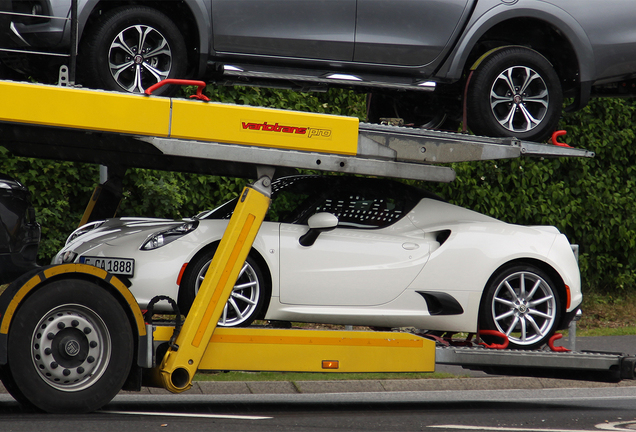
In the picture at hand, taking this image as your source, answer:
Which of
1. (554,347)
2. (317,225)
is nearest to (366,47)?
(317,225)

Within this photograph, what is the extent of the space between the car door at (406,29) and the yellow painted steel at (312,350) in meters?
2.06

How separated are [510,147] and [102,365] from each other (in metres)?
3.19

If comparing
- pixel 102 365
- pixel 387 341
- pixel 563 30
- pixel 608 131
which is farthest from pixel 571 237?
pixel 102 365

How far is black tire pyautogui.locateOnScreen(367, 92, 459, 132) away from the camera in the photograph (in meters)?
7.07

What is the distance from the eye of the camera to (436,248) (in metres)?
6.18

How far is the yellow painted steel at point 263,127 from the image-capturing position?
204 inches

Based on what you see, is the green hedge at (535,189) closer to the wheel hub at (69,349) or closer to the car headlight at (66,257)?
the car headlight at (66,257)

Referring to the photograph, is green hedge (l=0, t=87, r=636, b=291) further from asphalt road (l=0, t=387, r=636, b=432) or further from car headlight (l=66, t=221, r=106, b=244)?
asphalt road (l=0, t=387, r=636, b=432)

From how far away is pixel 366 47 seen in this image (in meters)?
6.07

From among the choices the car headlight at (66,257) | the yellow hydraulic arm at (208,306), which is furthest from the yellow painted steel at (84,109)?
the car headlight at (66,257)

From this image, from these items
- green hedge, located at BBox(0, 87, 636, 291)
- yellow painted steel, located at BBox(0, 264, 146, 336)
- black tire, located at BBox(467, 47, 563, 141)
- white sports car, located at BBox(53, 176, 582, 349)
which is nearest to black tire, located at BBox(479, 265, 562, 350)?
white sports car, located at BBox(53, 176, 582, 349)

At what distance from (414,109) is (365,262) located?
1.85 meters

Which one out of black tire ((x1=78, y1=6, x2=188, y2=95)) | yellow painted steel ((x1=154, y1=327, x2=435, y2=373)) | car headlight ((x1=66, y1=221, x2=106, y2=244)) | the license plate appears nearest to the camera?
yellow painted steel ((x1=154, y1=327, x2=435, y2=373))

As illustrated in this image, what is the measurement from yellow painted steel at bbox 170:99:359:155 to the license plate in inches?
46.7
